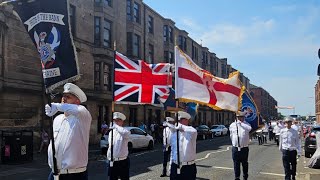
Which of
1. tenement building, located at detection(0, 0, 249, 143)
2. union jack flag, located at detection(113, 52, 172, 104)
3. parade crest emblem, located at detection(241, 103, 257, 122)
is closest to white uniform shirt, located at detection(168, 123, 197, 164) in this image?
union jack flag, located at detection(113, 52, 172, 104)

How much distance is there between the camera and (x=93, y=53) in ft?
98.1

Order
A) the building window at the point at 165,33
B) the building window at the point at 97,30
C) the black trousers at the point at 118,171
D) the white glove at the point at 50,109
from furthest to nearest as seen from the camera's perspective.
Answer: the building window at the point at 165,33 < the building window at the point at 97,30 < the black trousers at the point at 118,171 < the white glove at the point at 50,109

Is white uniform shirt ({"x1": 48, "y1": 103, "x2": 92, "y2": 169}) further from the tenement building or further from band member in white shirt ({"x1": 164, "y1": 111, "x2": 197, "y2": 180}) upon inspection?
the tenement building

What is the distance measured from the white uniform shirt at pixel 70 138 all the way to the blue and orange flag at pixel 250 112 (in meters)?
6.83

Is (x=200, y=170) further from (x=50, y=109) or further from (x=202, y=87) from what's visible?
(x=50, y=109)

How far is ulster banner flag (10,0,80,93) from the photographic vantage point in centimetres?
521

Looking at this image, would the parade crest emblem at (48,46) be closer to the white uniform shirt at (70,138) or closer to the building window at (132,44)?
the white uniform shirt at (70,138)

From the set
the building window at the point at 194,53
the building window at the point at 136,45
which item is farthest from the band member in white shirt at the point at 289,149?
the building window at the point at 194,53

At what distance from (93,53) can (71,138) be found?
83.2ft

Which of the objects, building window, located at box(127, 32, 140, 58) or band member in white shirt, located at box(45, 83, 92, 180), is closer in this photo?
band member in white shirt, located at box(45, 83, 92, 180)

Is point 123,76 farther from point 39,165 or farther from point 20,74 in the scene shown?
point 20,74

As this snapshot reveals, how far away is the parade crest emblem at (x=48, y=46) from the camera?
521 cm

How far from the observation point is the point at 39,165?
16406 millimetres

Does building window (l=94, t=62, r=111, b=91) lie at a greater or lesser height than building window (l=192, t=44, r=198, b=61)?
lesser
